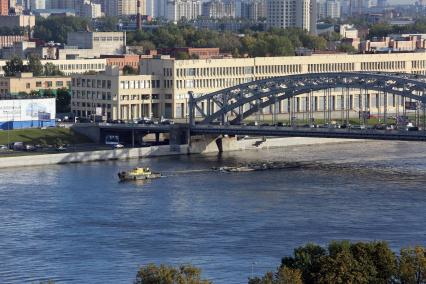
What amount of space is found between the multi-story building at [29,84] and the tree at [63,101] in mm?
733

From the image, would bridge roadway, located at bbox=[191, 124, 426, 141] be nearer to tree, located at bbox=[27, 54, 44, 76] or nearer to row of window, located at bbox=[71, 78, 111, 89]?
row of window, located at bbox=[71, 78, 111, 89]

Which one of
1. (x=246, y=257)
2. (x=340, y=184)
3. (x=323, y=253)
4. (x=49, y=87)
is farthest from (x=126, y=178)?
(x=49, y=87)

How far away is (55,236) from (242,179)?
37.6 ft

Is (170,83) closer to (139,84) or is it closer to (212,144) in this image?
(139,84)

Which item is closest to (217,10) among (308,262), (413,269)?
(308,262)

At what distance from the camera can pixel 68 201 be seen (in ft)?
126

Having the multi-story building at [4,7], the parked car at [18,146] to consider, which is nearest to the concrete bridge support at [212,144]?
the parked car at [18,146]

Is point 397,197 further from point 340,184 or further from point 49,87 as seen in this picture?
point 49,87

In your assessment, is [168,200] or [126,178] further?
[126,178]

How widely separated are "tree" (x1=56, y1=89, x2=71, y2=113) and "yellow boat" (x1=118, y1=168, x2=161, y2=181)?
719 inches

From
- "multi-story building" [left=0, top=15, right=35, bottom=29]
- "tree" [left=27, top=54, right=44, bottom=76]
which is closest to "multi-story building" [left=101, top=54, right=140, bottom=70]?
"tree" [left=27, top=54, right=44, bottom=76]

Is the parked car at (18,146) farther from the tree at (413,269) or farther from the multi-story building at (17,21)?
the multi-story building at (17,21)

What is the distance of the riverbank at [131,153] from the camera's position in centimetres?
4684

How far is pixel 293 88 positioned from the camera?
52281 millimetres
